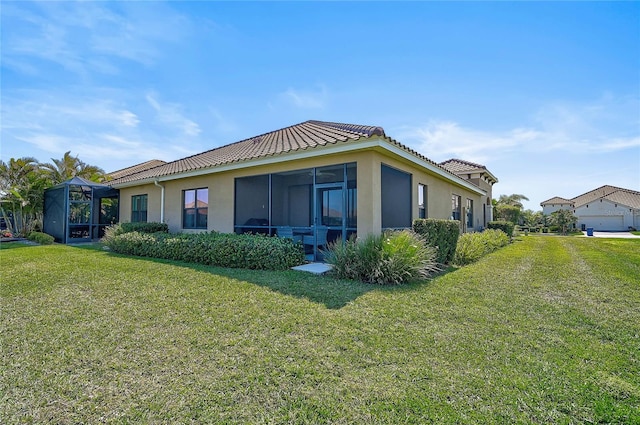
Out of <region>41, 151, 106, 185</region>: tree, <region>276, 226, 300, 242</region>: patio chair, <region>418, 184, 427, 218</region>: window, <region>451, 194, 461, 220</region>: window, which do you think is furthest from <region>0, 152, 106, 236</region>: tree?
<region>451, 194, 461, 220</region>: window

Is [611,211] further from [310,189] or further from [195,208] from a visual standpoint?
[195,208]

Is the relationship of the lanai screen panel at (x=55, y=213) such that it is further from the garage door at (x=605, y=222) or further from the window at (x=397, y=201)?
the garage door at (x=605, y=222)

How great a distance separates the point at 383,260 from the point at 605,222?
51190mm

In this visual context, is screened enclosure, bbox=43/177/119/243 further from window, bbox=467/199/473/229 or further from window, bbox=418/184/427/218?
window, bbox=467/199/473/229

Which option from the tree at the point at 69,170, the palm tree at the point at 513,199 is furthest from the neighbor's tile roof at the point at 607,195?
the tree at the point at 69,170

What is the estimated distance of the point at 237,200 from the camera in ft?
38.7

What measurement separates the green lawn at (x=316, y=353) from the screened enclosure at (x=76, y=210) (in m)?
11.8

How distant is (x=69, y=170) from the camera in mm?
19562

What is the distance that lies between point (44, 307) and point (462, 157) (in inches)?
1015

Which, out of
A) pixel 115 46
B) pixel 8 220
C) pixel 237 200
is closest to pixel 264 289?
pixel 237 200

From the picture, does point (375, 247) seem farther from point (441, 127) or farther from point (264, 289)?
point (441, 127)

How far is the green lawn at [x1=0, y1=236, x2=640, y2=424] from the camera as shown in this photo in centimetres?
241

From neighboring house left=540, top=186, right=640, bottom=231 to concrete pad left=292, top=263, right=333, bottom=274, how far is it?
5016cm

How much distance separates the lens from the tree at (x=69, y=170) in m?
19.0
